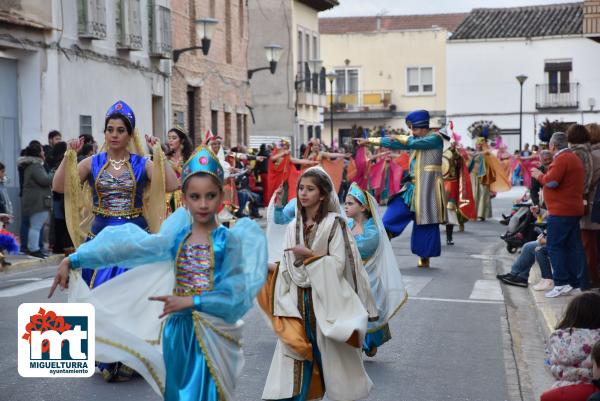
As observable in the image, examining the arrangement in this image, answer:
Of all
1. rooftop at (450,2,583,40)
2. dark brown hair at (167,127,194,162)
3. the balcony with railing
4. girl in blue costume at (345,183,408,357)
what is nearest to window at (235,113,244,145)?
rooftop at (450,2,583,40)

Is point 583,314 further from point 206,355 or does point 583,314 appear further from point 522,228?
point 522,228

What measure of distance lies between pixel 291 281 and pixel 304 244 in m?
0.23

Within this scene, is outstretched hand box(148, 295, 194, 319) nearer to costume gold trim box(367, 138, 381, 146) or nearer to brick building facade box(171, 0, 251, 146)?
costume gold trim box(367, 138, 381, 146)

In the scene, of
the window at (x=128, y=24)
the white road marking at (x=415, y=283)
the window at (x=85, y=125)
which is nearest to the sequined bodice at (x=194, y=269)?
the white road marking at (x=415, y=283)

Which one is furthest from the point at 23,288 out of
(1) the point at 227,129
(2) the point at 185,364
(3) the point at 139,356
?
(1) the point at 227,129

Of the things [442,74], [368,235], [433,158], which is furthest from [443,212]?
[442,74]

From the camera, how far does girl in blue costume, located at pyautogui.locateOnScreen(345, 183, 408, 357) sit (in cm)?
884

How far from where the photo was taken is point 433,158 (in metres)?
15.5

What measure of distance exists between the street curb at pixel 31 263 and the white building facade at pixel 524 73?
44369 mm

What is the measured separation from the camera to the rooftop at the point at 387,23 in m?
78.4

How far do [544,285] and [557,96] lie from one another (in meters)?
48.4

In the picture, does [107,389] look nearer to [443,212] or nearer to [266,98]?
[443,212]

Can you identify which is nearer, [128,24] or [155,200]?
[155,200]

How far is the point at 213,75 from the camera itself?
115 feet
